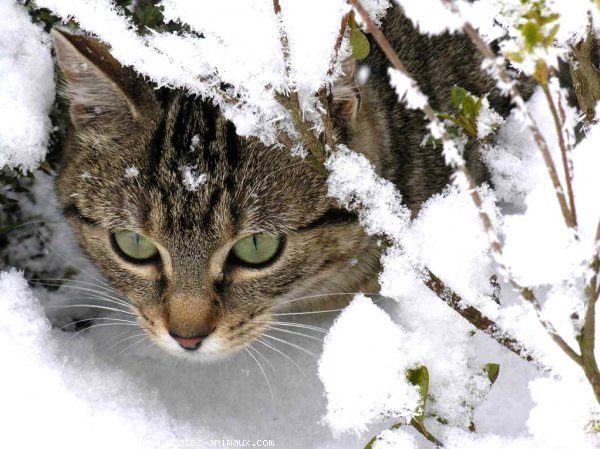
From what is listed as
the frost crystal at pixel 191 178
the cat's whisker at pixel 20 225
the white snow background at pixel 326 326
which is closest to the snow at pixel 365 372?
the white snow background at pixel 326 326

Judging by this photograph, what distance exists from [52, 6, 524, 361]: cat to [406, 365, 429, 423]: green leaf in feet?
1.60

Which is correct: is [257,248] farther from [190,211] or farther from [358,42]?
[358,42]

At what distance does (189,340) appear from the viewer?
1.89 meters

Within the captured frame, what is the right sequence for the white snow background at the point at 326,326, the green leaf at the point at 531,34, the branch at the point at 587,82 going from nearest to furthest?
the green leaf at the point at 531,34
the white snow background at the point at 326,326
the branch at the point at 587,82

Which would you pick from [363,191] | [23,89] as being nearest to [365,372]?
[363,191]

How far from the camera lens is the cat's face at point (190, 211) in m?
1.78

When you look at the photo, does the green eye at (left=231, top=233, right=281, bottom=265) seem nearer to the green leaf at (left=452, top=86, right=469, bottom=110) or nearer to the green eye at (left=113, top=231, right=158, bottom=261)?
the green eye at (left=113, top=231, right=158, bottom=261)

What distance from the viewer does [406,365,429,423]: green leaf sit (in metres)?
1.55

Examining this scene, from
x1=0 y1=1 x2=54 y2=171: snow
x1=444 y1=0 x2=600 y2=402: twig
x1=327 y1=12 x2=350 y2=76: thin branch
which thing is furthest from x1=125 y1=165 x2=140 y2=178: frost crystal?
x1=444 y1=0 x2=600 y2=402: twig

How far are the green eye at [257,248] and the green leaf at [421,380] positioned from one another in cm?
51

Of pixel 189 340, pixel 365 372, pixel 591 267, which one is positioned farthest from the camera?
pixel 189 340

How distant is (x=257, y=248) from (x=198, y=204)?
21cm

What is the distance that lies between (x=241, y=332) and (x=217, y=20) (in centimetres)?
81

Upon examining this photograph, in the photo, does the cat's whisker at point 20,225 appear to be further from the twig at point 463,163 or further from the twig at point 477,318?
the twig at point 463,163
